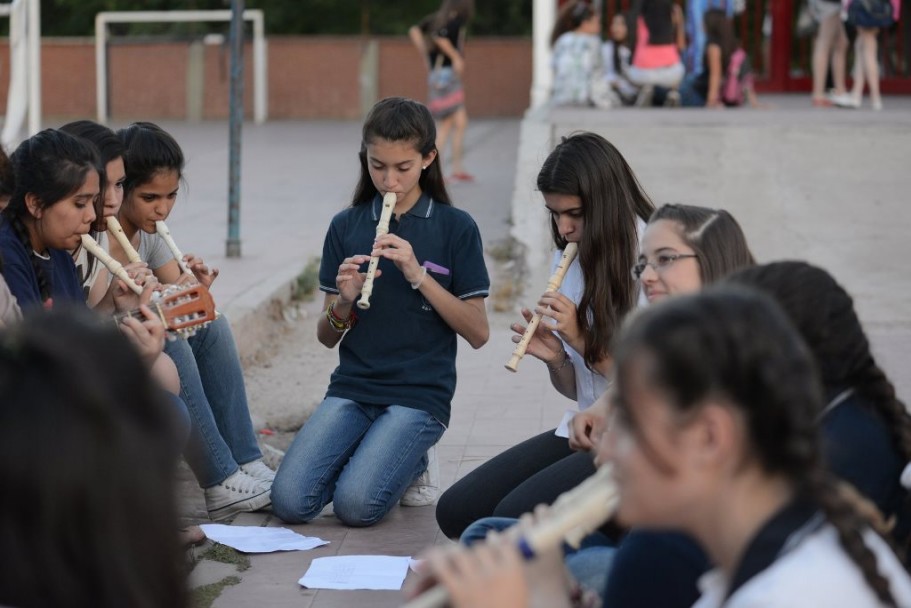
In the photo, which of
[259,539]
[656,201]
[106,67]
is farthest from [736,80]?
[106,67]

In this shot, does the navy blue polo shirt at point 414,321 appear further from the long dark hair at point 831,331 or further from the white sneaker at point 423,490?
the long dark hair at point 831,331

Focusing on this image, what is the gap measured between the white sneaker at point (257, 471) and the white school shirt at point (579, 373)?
1072mm

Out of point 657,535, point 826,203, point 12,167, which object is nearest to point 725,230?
point 657,535

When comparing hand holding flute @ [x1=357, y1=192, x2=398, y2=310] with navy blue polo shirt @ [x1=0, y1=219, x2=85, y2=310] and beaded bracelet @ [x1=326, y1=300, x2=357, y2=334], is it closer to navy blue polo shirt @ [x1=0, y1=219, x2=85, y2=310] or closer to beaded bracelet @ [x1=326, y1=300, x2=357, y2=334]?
beaded bracelet @ [x1=326, y1=300, x2=357, y2=334]

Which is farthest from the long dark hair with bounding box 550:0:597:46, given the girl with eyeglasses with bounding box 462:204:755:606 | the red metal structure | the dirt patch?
the girl with eyeglasses with bounding box 462:204:755:606

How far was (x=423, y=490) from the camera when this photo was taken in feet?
14.1

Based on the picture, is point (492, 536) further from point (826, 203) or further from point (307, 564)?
point (826, 203)

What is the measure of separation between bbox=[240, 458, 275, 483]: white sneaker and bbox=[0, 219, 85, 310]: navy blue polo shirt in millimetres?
856

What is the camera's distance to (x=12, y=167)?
3.47 metres

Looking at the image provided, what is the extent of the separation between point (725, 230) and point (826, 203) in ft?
19.1

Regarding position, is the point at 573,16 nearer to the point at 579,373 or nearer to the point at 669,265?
the point at 579,373

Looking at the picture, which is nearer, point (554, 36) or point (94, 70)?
point (554, 36)

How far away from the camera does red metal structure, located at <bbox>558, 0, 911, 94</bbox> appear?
519 inches

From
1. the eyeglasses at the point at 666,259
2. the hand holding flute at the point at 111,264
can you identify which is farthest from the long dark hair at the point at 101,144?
the eyeglasses at the point at 666,259
